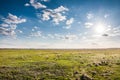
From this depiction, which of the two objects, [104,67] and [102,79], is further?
[104,67]

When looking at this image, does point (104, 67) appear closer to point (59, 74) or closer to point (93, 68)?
point (93, 68)

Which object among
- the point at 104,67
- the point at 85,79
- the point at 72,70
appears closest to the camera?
the point at 85,79

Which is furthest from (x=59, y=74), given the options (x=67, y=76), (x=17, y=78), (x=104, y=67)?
(x=104, y=67)

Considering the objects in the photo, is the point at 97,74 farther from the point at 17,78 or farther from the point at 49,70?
the point at 17,78

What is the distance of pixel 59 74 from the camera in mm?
34875

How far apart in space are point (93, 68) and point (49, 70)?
9604mm

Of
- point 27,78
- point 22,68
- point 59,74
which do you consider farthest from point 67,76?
point 22,68

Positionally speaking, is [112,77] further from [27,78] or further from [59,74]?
[27,78]

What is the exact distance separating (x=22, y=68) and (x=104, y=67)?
714 inches

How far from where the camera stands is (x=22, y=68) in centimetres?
3838

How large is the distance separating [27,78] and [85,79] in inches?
422

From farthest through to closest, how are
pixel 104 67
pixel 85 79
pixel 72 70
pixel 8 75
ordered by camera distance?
pixel 104 67
pixel 72 70
pixel 8 75
pixel 85 79

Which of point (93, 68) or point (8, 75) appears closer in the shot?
point (8, 75)

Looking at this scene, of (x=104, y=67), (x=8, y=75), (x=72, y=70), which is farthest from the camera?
(x=104, y=67)
